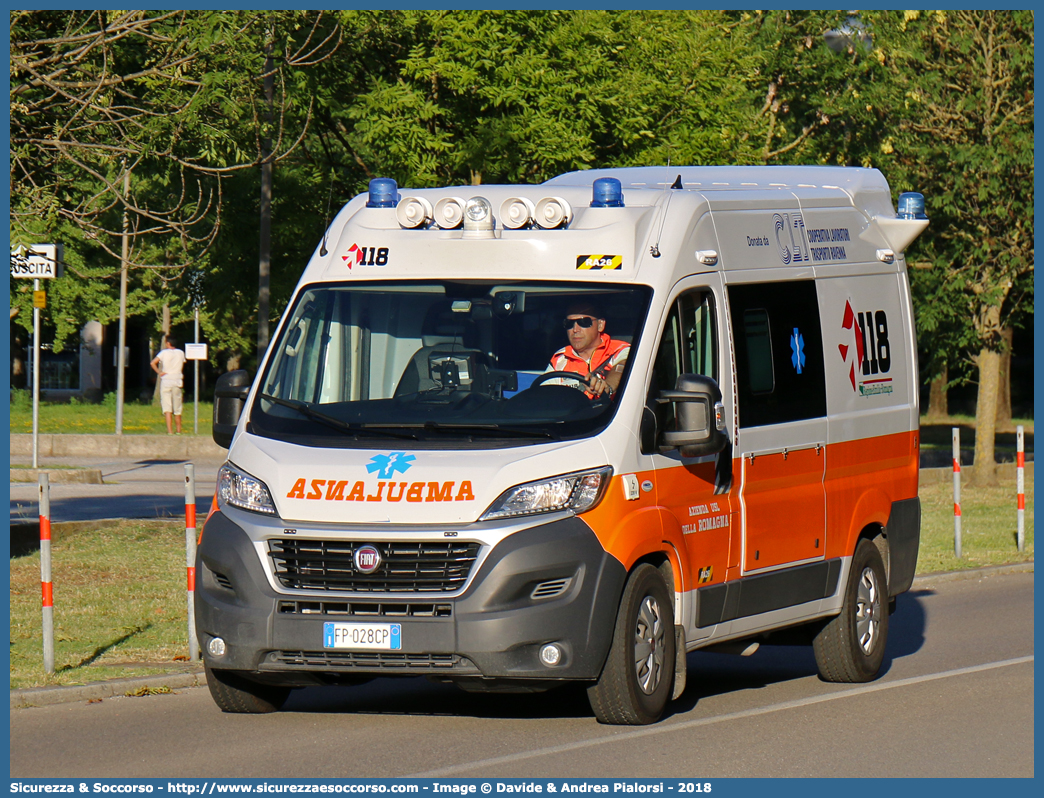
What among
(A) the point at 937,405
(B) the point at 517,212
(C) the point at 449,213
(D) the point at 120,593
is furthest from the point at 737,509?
(A) the point at 937,405

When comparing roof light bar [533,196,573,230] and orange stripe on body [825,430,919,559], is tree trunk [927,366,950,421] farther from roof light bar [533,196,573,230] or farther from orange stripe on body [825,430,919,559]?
roof light bar [533,196,573,230]

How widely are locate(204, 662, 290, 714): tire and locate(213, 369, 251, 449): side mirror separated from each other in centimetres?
117

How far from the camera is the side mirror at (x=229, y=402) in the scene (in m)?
9.10

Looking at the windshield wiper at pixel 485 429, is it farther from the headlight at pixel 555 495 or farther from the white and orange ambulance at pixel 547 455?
the headlight at pixel 555 495

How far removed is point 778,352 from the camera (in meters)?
10.1

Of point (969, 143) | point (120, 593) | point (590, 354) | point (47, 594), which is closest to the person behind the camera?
point (590, 354)

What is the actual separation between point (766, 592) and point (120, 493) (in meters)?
14.7

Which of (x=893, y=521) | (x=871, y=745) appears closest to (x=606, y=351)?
(x=871, y=745)

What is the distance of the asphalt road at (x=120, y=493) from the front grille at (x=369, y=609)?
990 centimetres

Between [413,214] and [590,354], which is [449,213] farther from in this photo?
[590,354]

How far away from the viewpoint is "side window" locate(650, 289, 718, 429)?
29.3 ft

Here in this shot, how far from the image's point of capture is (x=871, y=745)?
27.5 ft

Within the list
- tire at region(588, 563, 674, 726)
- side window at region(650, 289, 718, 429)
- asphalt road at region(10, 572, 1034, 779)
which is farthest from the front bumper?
side window at region(650, 289, 718, 429)

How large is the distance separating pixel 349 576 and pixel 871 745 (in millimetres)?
2586
